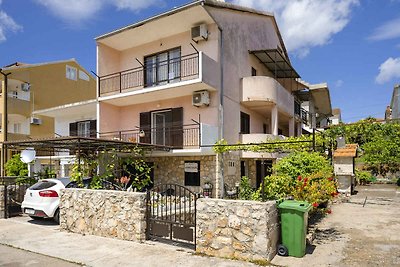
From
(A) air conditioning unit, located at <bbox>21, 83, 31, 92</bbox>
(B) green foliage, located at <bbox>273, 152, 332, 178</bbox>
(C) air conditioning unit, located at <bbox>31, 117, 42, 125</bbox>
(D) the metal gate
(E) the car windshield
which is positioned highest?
(A) air conditioning unit, located at <bbox>21, 83, 31, 92</bbox>

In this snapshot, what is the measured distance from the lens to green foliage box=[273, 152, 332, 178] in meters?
8.92

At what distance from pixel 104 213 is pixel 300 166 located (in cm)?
582

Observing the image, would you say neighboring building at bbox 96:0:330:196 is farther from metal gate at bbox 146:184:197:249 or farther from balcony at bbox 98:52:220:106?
metal gate at bbox 146:184:197:249

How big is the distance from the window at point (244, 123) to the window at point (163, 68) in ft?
14.7

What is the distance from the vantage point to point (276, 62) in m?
20.2

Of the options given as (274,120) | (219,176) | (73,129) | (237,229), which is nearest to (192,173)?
(219,176)

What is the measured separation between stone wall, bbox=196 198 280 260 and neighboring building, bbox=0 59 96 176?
663 inches

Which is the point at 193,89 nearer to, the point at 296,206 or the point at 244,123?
the point at 244,123

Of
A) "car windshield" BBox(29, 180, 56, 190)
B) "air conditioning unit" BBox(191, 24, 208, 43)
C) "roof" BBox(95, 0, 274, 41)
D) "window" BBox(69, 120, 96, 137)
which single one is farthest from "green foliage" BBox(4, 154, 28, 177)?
"air conditioning unit" BBox(191, 24, 208, 43)

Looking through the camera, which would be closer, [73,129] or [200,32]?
[200,32]

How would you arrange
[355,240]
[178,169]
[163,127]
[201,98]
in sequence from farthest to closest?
[163,127] < [178,169] < [201,98] < [355,240]

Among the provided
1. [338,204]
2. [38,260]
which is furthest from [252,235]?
[338,204]

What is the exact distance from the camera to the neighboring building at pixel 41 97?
22584 mm

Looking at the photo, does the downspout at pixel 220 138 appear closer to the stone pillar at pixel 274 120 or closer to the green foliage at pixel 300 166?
the stone pillar at pixel 274 120
